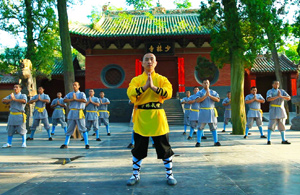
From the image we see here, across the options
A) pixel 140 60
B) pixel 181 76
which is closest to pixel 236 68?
pixel 181 76

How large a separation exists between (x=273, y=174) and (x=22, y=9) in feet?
49.8

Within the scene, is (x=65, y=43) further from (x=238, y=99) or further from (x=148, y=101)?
(x=148, y=101)

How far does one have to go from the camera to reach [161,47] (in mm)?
20500

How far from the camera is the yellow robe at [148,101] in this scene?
12.4ft

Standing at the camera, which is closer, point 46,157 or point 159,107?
point 159,107

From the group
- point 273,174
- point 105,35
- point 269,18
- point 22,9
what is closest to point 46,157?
point 273,174

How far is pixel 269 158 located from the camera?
527cm

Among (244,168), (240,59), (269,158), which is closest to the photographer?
(244,168)

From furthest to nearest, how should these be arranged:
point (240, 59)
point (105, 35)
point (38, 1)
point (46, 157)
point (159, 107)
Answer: point (105, 35)
point (38, 1)
point (240, 59)
point (46, 157)
point (159, 107)

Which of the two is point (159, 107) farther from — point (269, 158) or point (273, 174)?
point (269, 158)

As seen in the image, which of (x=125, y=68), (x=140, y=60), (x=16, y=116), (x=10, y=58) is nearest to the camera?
(x=16, y=116)

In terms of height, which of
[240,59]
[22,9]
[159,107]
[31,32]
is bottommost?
[159,107]

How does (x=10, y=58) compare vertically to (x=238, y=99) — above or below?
above

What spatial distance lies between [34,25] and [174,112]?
9.38 m
